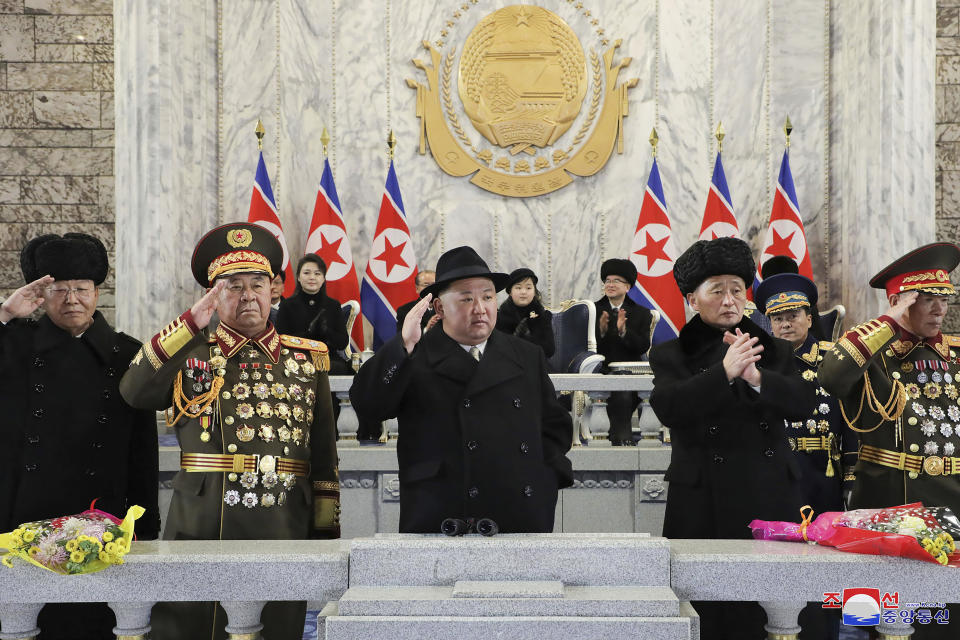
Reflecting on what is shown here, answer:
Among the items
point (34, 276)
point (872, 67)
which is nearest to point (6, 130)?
point (34, 276)

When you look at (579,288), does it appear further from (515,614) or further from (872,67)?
(515,614)

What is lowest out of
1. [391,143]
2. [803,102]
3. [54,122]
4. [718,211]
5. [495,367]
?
[495,367]

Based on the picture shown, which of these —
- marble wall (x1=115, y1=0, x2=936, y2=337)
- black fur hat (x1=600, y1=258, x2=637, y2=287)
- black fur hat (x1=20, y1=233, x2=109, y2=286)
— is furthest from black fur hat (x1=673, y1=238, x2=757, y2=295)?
marble wall (x1=115, y1=0, x2=936, y2=337)

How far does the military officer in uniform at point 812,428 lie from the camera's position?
4352 millimetres

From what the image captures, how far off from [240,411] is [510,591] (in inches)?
55.7

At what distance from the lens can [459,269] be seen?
2.90 metres

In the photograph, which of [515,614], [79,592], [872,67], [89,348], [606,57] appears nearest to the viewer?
[515,614]

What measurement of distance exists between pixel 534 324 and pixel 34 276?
4.45 meters

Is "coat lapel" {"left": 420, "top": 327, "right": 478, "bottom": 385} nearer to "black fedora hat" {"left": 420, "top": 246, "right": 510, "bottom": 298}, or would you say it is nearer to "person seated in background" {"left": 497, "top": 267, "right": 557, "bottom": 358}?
"black fedora hat" {"left": 420, "top": 246, "right": 510, "bottom": 298}

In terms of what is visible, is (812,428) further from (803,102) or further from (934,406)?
(803,102)

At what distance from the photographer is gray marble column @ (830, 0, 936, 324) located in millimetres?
7832

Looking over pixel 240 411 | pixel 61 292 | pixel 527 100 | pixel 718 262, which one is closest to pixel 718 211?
pixel 527 100

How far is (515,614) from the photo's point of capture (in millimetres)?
2035

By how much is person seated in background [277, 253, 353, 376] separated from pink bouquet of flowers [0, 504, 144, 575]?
4.47 meters
